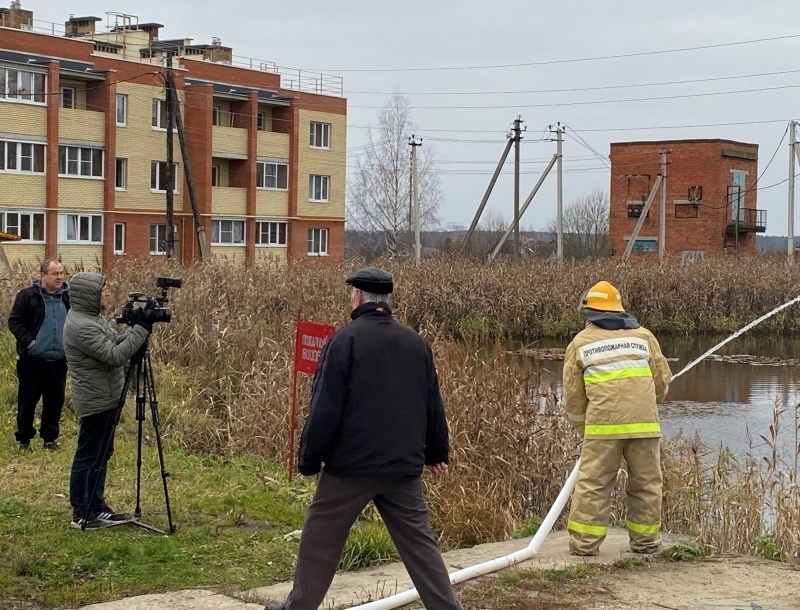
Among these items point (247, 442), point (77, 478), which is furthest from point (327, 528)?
point (247, 442)

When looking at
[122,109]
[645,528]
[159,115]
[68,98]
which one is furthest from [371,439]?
[159,115]

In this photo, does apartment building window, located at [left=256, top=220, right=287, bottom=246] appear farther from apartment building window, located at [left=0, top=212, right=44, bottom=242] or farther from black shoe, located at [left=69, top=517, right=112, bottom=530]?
black shoe, located at [left=69, top=517, right=112, bottom=530]

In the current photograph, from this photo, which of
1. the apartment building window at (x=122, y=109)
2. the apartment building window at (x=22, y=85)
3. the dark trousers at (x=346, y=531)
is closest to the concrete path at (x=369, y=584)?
the dark trousers at (x=346, y=531)

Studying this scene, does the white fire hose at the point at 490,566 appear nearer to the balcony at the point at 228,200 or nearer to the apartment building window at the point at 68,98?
the apartment building window at the point at 68,98

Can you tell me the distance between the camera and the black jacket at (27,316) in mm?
11312

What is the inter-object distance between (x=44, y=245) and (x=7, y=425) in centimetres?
3913

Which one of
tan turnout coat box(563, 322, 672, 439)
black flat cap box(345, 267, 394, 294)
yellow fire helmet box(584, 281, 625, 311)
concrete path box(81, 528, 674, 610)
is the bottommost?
concrete path box(81, 528, 674, 610)

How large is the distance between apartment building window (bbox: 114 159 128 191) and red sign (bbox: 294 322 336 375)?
150ft

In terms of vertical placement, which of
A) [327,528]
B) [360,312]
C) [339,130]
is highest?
[339,130]

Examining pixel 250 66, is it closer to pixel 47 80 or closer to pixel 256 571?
pixel 47 80

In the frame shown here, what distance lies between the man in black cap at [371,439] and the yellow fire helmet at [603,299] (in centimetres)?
239

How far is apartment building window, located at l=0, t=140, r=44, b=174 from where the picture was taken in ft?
158

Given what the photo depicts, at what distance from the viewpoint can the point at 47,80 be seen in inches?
1943

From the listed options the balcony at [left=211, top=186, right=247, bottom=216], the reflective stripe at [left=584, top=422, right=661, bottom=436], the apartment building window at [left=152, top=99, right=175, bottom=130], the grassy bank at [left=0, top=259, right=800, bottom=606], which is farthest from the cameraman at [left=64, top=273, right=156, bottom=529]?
the balcony at [left=211, top=186, right=247, bottom=216]
